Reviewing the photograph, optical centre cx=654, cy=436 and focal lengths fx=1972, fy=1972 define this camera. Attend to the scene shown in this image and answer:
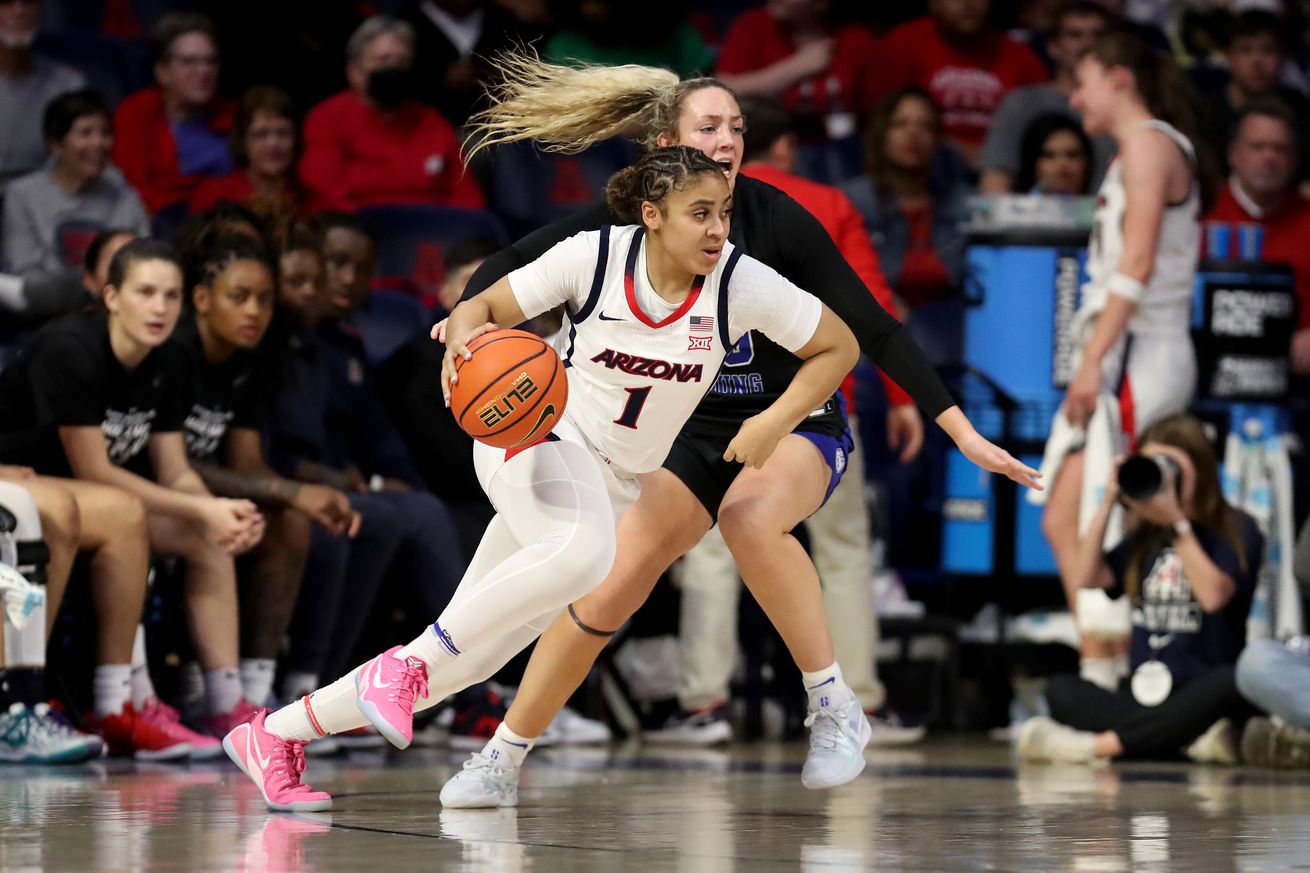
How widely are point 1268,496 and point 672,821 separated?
4.51m

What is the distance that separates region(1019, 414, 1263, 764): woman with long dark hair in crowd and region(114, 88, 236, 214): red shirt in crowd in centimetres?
422

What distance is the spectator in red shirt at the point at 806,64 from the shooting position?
9.83m

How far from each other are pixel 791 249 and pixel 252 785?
2.01 meters

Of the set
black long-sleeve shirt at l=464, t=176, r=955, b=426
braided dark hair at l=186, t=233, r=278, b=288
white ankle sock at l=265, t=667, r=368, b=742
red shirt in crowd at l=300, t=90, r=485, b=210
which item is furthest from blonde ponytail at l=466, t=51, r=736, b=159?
red shirt in crowd at l=300, t=90, r=485, b=210

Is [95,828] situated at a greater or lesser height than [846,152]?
lesser

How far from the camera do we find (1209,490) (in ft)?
23.0

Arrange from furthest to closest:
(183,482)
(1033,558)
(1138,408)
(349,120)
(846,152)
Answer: (846,152)
(349,120)
(1033,558)
(1138,408)
(183,482)

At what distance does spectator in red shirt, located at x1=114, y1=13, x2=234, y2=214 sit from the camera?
28.5 ft

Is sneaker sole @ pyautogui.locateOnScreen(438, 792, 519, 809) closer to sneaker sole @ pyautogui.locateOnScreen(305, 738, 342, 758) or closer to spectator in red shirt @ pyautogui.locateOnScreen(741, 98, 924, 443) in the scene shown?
sneaker sole @ pyautogui.locateOnScreen(305, 738, 342, 758)

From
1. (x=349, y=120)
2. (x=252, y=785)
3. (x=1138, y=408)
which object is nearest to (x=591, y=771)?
(x=252, y=785)

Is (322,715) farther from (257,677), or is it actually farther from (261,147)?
(261,147)

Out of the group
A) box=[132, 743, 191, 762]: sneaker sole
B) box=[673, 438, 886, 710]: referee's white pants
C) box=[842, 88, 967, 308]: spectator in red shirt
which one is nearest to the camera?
box=[132, 743, 191, 762]: sneaker sole

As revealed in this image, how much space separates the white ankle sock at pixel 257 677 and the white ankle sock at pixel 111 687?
0.62m

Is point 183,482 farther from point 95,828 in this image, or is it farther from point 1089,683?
point 1089,683
